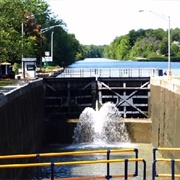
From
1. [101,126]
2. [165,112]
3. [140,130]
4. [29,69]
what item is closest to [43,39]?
[29,69]

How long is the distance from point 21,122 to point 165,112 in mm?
7573

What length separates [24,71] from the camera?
3703cm

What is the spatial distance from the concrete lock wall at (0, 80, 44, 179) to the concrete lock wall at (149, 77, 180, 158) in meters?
5.84

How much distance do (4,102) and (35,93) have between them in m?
11.2

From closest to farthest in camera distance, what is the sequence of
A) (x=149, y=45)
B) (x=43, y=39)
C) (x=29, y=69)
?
(x=29, y=69) < (x=43, y=39) < (x=149, y=45)

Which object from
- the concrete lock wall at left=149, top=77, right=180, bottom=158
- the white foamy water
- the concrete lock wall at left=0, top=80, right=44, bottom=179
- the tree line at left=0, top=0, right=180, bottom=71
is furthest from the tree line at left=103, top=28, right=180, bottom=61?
the concrete lock wall at left=0, top=80, right=44, bottom=179

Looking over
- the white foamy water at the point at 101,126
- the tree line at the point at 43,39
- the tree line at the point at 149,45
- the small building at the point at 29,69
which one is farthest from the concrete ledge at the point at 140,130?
the tree line at the point at 149,45

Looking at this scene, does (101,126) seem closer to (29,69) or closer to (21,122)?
(29,69)

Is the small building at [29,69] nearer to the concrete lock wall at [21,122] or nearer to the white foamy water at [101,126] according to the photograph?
the concrete lock wall at [21,122]

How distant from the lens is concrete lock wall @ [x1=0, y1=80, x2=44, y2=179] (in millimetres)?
17484

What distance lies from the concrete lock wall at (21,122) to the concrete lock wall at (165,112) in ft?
19.2

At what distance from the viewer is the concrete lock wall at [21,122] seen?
17484 millimetres

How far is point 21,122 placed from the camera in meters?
22.4

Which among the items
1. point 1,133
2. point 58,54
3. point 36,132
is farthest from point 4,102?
point 58,54
